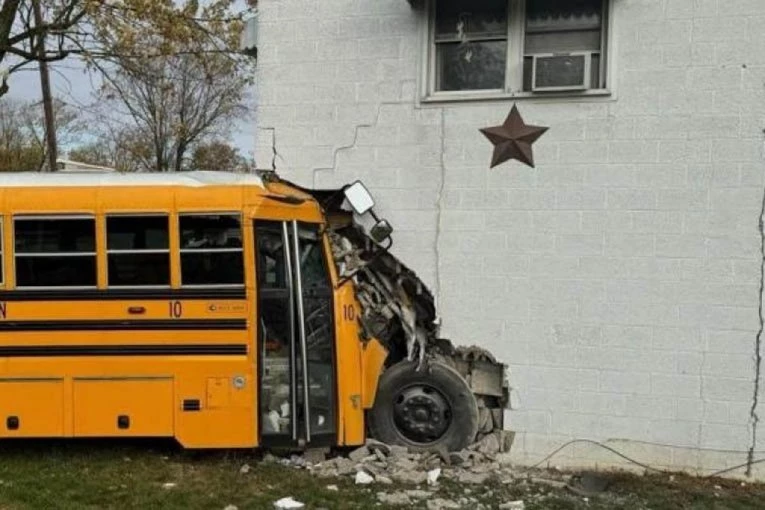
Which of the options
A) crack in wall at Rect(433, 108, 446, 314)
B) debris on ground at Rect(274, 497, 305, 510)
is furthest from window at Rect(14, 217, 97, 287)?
crack in wall at Rect(433, 108, 446, 314)

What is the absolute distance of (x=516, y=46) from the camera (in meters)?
6.93

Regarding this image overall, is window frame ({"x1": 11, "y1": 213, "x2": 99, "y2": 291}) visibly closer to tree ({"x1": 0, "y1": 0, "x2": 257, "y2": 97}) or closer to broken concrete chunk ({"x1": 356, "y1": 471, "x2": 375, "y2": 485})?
broken concrete chunk ({"x1": 356, "y1": 471, "x2": 375, "y2": 485})


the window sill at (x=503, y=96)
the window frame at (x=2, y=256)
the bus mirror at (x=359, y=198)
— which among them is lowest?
the window frame at (x=2, y=256)

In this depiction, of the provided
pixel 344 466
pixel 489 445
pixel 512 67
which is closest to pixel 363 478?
pixel 344 466

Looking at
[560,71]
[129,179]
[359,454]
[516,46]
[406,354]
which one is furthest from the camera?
[406,354]

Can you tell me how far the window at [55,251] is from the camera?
6.39 meters

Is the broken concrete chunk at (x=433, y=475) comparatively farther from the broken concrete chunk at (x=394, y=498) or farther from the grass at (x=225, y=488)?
the broken concrete chunk at (x=394, y=498)

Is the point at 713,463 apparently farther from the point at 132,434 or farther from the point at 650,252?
the point at 132,434

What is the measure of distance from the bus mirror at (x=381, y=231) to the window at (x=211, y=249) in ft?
4.26

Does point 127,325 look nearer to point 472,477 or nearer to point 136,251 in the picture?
point 136,251

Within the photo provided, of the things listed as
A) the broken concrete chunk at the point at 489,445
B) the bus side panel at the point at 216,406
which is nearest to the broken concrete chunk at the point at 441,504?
the broken concrete chunk at the point at 489,445

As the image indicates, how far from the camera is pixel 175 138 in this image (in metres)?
36.5

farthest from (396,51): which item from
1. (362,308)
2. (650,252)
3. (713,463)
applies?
(713,463)

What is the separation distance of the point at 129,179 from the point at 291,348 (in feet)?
6.44
